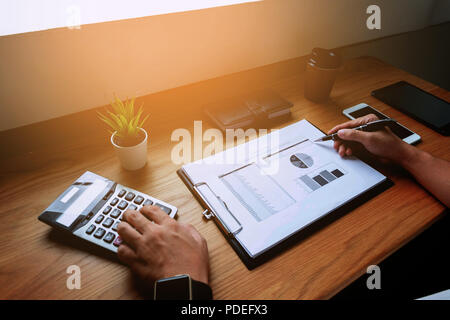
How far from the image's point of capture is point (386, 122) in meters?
0.76

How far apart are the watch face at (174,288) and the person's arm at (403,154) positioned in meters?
0.50

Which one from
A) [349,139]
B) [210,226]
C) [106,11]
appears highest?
[106,11]

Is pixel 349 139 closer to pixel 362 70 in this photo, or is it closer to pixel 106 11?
pixel 362 70

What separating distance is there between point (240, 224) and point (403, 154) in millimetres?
465

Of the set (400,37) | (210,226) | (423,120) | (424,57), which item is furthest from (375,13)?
(210,226)

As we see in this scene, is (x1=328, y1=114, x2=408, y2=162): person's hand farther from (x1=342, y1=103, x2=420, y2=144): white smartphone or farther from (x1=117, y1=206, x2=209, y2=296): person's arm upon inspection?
(x1=117, y1=206, x2=209, y2=296): person's arm

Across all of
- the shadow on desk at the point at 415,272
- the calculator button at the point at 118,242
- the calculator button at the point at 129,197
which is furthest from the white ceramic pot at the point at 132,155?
the shadow on desk at the point at 415,272

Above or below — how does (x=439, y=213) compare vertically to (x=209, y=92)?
below

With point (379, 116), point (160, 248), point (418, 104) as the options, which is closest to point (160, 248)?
point (160, 248)

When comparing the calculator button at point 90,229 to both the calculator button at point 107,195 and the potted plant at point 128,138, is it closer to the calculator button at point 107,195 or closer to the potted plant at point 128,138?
the calculator button at point 107,195

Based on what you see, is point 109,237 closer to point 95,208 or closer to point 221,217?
point 95,208

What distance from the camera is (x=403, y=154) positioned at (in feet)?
2.30

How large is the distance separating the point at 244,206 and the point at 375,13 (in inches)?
45.8

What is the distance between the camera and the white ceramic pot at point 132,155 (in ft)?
2.12
